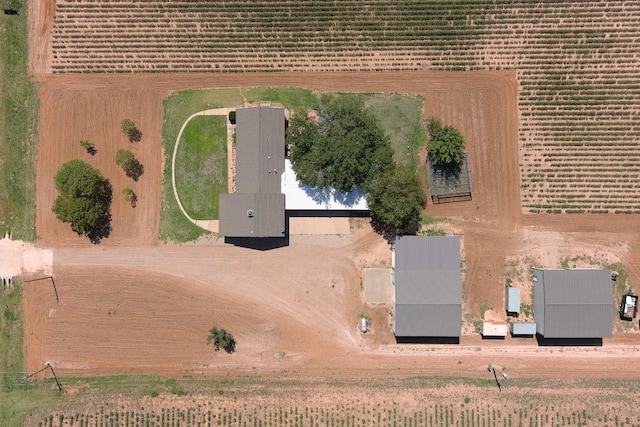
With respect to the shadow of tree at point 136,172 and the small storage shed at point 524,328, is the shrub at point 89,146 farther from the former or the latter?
the small storage shed at point 524,328

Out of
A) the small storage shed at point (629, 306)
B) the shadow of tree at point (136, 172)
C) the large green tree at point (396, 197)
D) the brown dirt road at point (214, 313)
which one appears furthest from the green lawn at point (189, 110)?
the small storage shed at point (629, 306)

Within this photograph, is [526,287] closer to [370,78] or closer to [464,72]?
[464,72]

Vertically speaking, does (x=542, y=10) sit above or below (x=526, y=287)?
above

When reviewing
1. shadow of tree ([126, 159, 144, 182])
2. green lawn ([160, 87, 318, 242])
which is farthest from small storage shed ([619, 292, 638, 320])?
shadow of tree ([126, 159, 144, 182])

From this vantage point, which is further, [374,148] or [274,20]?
[274,20]

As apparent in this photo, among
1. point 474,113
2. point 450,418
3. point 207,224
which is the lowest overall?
point 450,418

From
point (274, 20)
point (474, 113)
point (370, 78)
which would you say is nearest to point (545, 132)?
point (474, 113)
